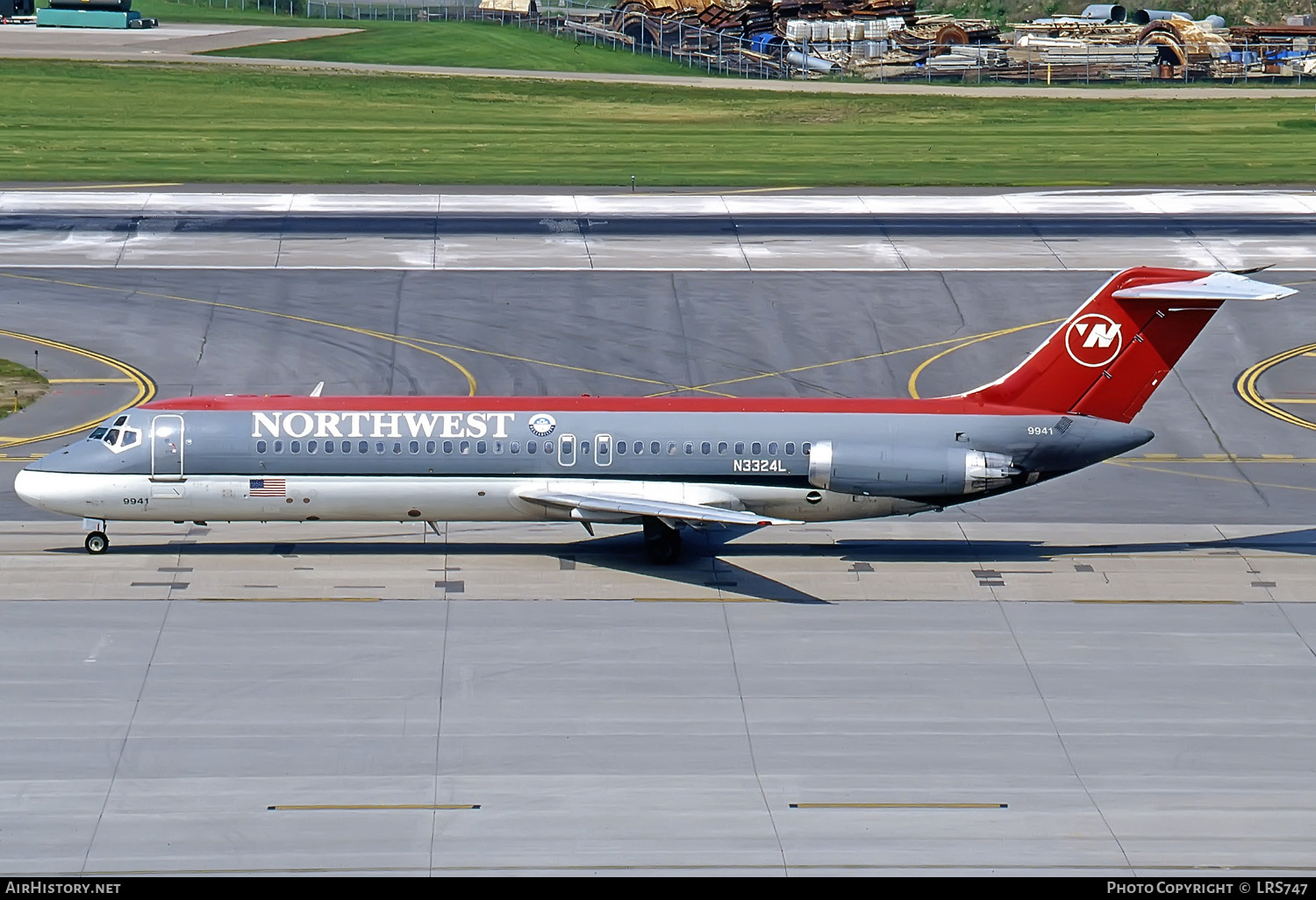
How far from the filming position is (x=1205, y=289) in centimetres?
3903

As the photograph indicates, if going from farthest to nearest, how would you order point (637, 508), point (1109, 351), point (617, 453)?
point (1109, 351) → point (617, 453) → point (637, 508)

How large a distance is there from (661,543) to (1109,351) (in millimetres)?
11494

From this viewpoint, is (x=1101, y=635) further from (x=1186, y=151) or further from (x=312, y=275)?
(x=1186, y=151)

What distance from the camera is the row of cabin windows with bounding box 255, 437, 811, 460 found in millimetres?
39156

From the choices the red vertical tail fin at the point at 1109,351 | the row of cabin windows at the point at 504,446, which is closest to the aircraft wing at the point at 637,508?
the row of cabin windows at the point at 504,446

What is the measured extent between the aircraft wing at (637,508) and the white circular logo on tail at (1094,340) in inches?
306

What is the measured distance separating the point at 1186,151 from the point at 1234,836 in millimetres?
72089

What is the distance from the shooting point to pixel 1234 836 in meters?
27.8

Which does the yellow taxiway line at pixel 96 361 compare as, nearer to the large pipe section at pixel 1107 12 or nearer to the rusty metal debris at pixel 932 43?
the rusty metal debris at pixel 932 43

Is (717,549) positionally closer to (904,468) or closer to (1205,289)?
(904,468)

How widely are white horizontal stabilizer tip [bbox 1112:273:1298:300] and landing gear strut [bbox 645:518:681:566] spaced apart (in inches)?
468

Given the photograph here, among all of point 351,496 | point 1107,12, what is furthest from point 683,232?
point 1107,12

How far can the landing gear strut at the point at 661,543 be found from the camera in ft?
131

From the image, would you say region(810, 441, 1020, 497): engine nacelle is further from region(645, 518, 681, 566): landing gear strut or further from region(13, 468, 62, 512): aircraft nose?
region(13, 468, 62, 512): aircraft nose
